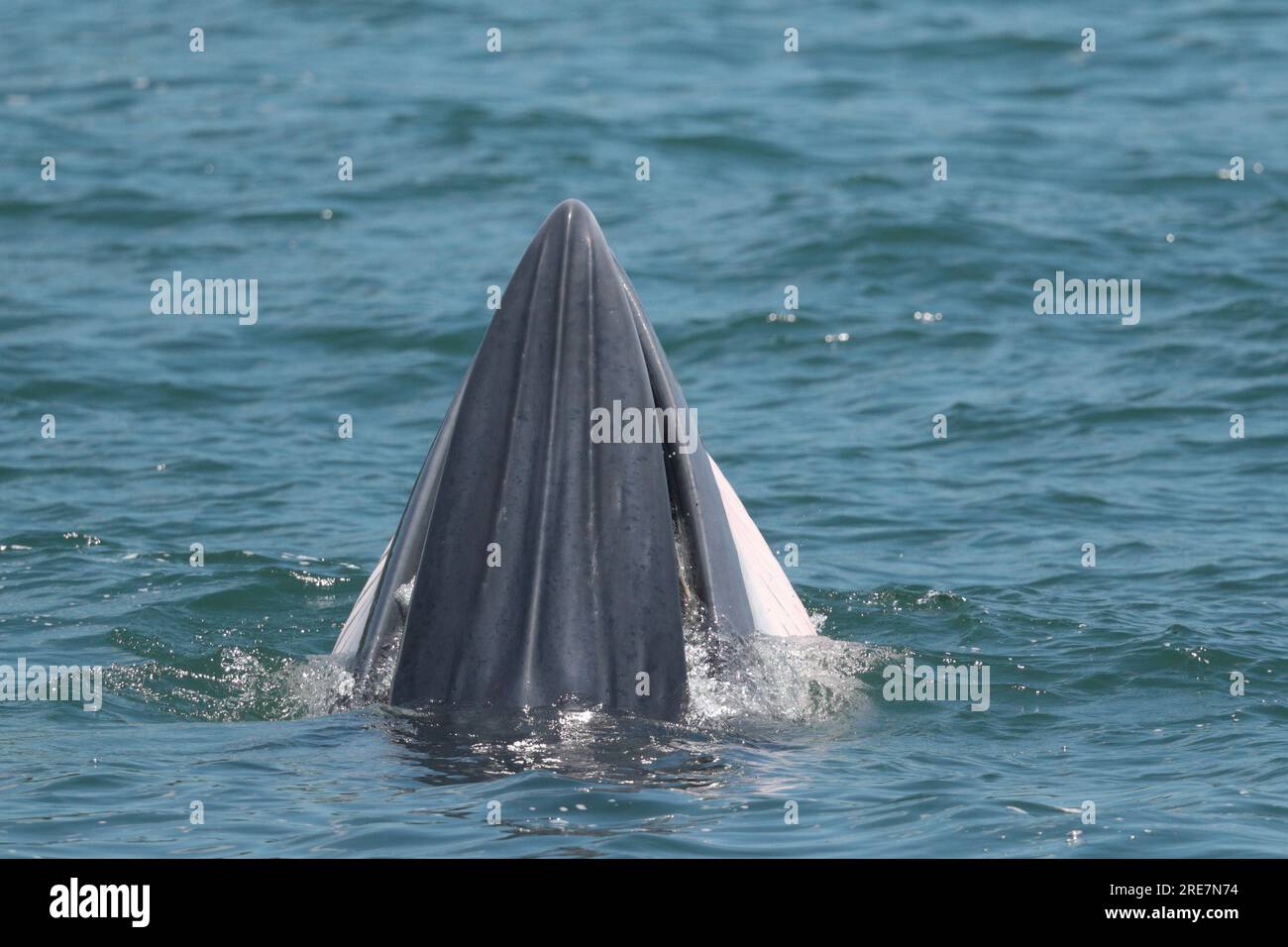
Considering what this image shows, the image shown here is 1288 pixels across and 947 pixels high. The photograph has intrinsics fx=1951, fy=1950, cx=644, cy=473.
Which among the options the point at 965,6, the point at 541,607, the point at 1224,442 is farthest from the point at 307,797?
the point at 965,6

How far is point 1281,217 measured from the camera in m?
23.2
